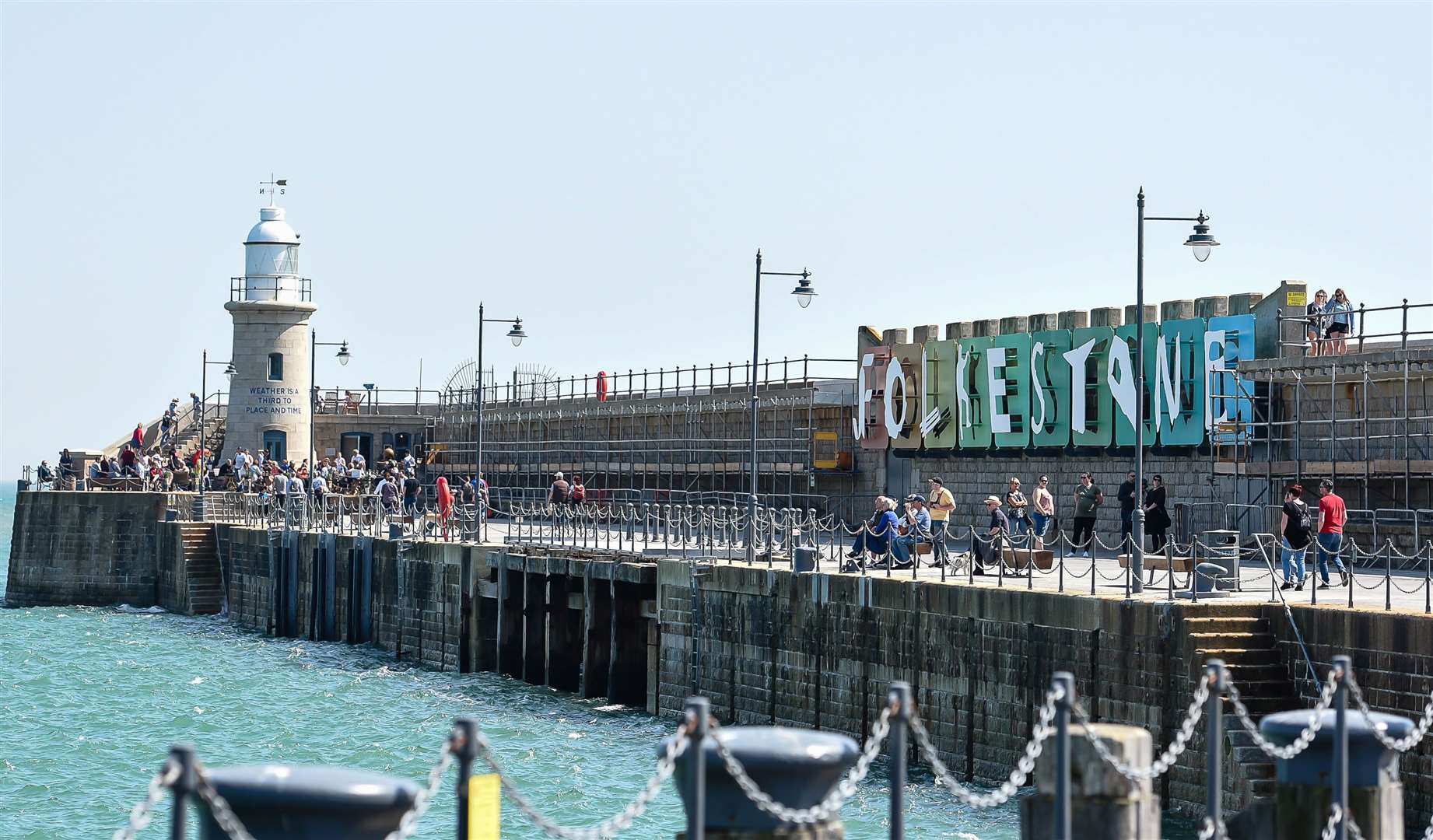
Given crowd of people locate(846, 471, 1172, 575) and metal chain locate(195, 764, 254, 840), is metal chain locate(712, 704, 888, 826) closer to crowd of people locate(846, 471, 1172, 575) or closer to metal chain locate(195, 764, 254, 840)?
metal chain locate(195, 764, 254, 840)

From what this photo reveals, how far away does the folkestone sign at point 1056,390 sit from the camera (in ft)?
117

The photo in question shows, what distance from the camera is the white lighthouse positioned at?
6456 cm

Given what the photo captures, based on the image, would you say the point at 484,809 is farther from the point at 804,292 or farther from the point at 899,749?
the point at 804,292

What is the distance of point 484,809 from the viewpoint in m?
9.64

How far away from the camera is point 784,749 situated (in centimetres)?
933

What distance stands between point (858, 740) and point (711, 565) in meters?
5.57

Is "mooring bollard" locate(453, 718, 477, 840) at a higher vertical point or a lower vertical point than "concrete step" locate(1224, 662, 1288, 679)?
higher

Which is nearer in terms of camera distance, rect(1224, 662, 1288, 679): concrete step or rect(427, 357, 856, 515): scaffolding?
rect(1224, 662, 1288, 679): concrete step

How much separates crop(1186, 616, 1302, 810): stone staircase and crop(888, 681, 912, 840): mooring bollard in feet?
39.5

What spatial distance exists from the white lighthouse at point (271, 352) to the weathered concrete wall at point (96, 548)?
7.27 m

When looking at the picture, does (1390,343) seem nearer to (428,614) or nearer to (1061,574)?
(1061,574)

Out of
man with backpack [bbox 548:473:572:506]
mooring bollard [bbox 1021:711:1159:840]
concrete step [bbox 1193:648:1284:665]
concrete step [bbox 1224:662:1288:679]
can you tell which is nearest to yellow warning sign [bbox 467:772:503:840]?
mooring bollard [bbox 1021:711:1159:840]

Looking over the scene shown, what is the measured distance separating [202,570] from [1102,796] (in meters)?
49.0

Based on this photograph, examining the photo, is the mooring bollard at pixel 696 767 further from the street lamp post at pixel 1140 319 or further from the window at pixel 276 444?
the window at pixel 276 444
